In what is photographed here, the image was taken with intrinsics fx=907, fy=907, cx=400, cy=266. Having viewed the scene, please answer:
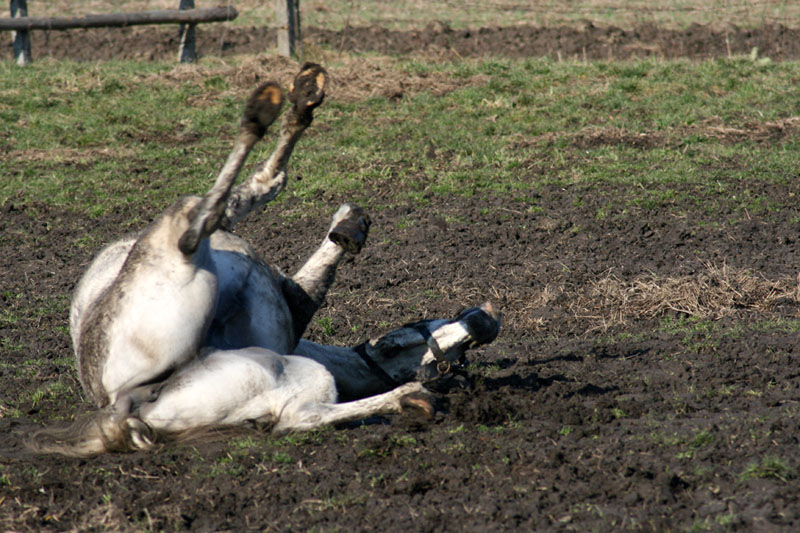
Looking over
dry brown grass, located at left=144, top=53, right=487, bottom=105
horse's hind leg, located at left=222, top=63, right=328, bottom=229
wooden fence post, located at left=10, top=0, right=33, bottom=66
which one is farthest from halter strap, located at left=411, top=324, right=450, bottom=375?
wooden fence post, located at left=10, top=0, right=33, bottom=66

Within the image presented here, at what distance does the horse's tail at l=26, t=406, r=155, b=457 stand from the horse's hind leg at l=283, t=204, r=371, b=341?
1.07 meters

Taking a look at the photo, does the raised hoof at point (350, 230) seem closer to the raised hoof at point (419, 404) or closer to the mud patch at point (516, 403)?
the mud patch at point (516, 403)

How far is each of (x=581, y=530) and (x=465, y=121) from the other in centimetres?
879

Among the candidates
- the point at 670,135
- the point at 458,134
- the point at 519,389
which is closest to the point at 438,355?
the point at 519,389

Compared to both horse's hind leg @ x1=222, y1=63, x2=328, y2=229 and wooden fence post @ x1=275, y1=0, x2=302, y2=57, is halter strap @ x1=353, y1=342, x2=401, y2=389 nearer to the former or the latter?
horse's hind leg @ x1=222, y1=63, x2=328, y2=229

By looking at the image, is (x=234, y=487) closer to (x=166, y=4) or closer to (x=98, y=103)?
(x=98, y=103)

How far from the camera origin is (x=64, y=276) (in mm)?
7605

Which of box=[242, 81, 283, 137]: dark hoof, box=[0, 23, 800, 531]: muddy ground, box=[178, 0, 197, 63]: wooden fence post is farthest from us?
box=[178, 0, 197, 63]: wooden fence post

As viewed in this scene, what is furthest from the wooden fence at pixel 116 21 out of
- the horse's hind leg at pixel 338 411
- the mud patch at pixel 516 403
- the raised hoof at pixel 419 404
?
the raised hoof at pixel 419 404

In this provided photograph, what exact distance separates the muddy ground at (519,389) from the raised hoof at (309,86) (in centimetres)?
169

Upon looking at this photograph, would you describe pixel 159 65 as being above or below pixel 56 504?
above

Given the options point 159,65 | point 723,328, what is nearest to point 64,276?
point 723,328

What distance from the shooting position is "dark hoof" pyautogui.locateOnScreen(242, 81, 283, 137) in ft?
13.7

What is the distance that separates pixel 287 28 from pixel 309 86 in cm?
936
